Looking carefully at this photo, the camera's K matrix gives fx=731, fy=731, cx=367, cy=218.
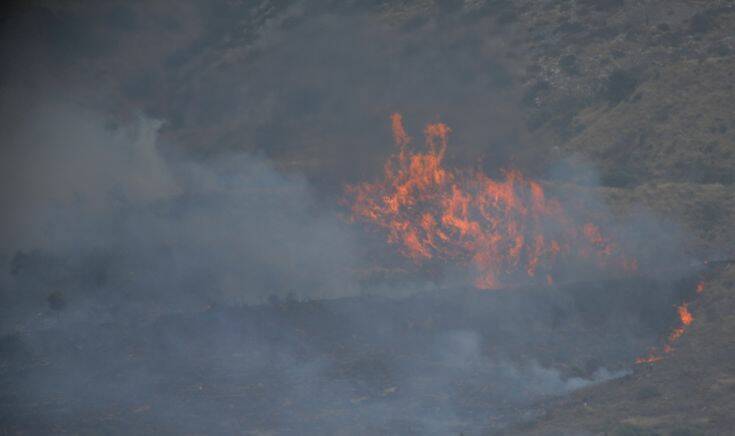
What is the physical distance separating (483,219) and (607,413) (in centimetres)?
1878

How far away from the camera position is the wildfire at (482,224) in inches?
1458

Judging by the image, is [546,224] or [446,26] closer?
[546,224]

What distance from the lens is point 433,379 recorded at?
87.1 ft

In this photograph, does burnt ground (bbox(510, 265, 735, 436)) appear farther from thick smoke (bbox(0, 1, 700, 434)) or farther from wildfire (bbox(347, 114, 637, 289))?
wildfire (bbox(347, 114, 637, 289))

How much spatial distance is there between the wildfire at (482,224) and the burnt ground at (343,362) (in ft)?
16.1

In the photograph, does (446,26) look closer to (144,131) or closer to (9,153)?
(144,131)

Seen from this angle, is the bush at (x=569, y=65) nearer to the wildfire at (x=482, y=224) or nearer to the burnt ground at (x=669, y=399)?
the wildfire at (x=482, y=224)

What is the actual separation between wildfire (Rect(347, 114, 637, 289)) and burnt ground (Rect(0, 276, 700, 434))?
4907 mm

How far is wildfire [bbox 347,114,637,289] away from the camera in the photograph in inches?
1458

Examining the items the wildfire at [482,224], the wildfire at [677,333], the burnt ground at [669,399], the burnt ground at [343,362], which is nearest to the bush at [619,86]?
the wildfire at [482,224]

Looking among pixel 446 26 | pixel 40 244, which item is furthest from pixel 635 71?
pixel 40 244

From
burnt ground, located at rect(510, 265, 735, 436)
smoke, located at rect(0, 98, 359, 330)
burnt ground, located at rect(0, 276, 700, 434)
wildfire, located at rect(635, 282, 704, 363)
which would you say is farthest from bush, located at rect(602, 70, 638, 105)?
burnt ground, located at rect(510, 265, 735, 436)

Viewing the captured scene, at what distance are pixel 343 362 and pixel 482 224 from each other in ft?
49.5

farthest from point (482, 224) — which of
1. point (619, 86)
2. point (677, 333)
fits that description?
point (619, 86)
